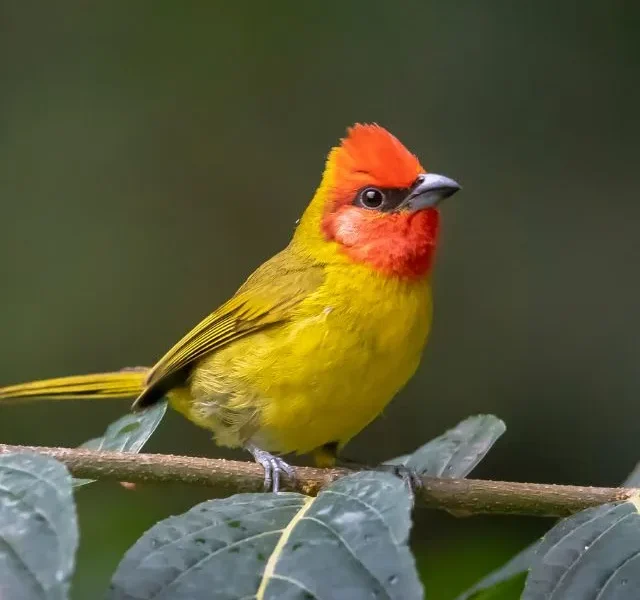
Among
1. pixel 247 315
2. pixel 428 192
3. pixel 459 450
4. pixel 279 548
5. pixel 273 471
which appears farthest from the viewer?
pixel 247 315

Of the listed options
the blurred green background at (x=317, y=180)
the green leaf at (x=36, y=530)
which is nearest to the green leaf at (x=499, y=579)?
the green leaf at (x=36, y=530)

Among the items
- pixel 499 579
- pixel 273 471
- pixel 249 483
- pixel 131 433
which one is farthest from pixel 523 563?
pixel 131 433

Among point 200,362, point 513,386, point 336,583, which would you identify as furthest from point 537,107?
point 336,583

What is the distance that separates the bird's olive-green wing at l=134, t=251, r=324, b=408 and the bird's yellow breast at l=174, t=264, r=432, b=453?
4 centimetres

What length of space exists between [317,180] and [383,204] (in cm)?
226

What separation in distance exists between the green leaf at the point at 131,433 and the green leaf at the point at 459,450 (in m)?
0.59

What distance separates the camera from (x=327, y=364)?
230cm

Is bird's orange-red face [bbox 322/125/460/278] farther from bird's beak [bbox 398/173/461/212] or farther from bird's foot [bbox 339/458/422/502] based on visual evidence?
bird's foot [bbox 339/458/422/502]

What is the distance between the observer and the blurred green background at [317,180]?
428cm

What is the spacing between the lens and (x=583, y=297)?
4.32 m

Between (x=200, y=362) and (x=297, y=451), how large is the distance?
1.27ft

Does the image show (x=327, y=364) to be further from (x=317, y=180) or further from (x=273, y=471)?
(x=317, y=180)

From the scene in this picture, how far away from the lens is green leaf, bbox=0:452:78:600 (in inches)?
43.6

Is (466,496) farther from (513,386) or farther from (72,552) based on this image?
(513,386)
